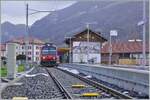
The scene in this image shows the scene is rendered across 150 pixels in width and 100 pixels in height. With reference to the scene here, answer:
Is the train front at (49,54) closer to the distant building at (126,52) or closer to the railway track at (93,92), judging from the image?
the distant building at (126,52)

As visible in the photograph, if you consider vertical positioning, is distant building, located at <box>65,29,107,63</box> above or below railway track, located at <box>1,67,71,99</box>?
above

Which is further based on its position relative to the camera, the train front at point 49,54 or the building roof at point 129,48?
the building roof at point 129,48

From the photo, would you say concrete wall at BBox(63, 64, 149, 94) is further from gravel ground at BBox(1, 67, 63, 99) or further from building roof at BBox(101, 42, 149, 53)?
building roof at BBox(101, 42, 149, 53)

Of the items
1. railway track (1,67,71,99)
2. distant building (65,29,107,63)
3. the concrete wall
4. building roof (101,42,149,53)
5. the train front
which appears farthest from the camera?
building roof (101,42,149,53)

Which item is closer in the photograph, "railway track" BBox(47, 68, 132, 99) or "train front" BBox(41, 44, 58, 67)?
"railway track" BBox(47, 68, 132, 99)

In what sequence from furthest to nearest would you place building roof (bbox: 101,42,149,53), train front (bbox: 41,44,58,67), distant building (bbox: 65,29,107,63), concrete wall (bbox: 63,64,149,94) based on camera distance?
1. building roof (bbox: 101,42,149,53)
2. distant building (bbox: 65,29,107,63)
3. train front (bbox: 41,44,58,67)
4. concrete wall (bbox: 63,64,149,94)

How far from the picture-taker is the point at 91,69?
120 feet

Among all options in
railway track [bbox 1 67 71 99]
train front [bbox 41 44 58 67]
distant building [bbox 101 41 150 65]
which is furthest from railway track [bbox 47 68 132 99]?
distant building [bbox 101 41 150 65]

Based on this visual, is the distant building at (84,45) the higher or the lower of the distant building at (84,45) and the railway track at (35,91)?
the higher

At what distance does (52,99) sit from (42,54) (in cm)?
5092

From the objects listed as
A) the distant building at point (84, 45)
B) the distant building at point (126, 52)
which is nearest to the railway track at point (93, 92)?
the distant building at point (126, 52)

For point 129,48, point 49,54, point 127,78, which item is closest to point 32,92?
point 127,78

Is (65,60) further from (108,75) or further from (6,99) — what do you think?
(6,99)

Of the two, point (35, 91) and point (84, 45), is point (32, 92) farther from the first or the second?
point (84, 45)
